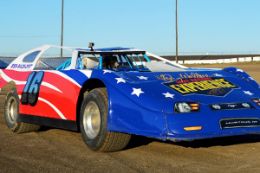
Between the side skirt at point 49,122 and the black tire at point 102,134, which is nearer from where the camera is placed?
the black tire at point 102,134

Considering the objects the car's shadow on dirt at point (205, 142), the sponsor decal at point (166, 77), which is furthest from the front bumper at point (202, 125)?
the car's shadow on dirt at point (205, 142)

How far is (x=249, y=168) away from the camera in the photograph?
203 inches

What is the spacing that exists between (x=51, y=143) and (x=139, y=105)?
6.74ft

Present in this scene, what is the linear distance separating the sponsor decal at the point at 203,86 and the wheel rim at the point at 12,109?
3.41 meters

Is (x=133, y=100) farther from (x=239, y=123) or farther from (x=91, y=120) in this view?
(x=239, y=123)

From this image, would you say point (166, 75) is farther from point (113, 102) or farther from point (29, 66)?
point (29, 66)

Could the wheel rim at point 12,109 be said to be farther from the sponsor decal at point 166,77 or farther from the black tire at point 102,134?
the sponsor decal at point 166,77

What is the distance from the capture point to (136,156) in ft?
19.2

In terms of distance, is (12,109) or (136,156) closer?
(136,156)

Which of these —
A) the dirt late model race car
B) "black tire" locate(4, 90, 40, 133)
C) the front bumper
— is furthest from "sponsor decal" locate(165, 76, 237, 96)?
"black tire" locate(4, 90, 40, 133)

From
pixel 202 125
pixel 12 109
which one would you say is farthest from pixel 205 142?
pixel 12 109

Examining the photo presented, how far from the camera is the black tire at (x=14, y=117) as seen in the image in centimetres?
809

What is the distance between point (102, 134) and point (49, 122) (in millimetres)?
1500

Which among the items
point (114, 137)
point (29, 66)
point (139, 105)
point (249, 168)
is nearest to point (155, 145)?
point (114, 137)
